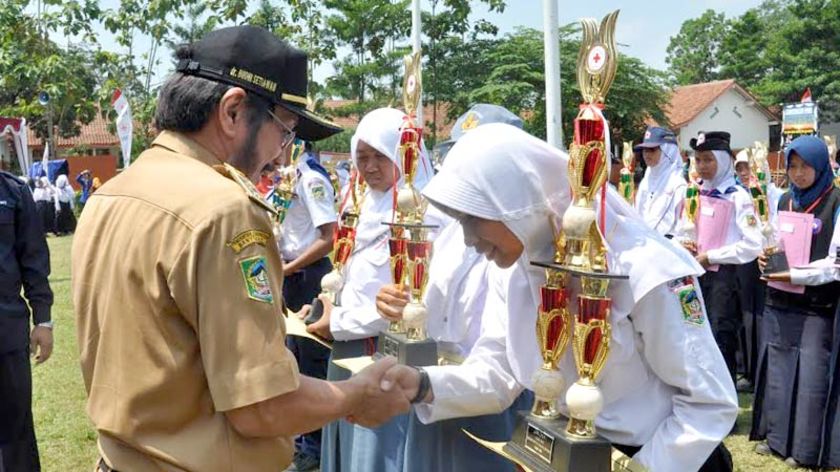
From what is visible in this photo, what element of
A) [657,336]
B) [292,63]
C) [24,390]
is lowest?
[24,390]

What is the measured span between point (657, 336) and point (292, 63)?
3.83ft

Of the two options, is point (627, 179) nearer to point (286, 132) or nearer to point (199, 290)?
point (286, 132)

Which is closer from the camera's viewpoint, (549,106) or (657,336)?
(657,336)

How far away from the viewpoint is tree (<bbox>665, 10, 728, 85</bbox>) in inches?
2518

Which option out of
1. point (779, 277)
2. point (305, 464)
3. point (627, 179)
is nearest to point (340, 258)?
point (305, 464)

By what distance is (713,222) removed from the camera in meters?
6.11

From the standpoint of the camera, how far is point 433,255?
9.89 feet

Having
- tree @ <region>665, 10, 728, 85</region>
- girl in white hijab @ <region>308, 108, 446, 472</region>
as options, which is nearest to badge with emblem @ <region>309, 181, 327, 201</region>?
girl in white hijab @ <region>308, 108, 446, 472</region>

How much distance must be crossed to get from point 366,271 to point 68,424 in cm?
328

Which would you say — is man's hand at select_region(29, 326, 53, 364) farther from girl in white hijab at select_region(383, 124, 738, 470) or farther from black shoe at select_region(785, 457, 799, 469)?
black shoe at select_region(785, 457, 799, 469)

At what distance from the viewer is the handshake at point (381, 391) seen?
6.60ft

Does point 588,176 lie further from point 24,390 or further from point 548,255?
point 24,390

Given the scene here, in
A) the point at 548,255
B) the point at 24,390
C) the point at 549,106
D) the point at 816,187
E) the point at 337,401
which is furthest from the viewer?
the point at 549,106

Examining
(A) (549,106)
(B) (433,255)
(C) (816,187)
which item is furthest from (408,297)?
(C) (816,187)
